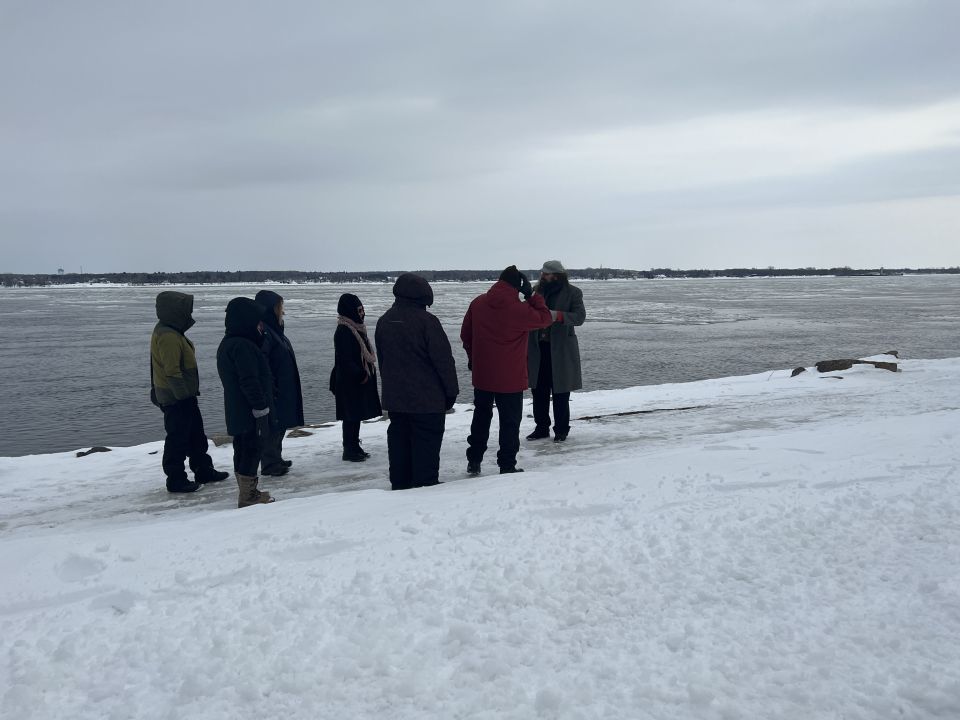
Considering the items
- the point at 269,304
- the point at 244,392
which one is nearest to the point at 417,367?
the point at 244,392

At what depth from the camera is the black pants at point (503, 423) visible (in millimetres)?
5656

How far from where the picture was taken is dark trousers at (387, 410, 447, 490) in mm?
5191

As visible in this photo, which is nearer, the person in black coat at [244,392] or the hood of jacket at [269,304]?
the person in black coat at [244,392]

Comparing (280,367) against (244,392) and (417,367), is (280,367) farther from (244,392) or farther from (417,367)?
(417,367)

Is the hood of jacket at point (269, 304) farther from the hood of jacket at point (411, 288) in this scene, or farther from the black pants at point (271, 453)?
the hood of jacket at point (411, 288)

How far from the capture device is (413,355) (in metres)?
5.11

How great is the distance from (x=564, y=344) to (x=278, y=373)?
2.73 meters

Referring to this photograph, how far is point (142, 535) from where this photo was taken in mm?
3838

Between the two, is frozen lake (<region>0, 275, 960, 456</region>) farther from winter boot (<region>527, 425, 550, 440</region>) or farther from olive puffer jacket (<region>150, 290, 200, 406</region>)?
olive puffer jacket (<region>150, 290, 200, 406</region>)

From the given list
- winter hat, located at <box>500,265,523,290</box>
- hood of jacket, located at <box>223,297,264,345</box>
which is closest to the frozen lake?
winter hat, located at <box>500,265,523,290</box>

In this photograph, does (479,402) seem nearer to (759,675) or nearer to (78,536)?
(78,536)

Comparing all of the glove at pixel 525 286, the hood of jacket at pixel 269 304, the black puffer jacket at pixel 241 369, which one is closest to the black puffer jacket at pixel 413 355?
the glove at pixel 525 286

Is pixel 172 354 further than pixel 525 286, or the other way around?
pixel 172 354

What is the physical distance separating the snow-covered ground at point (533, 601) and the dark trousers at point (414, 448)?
539mm
